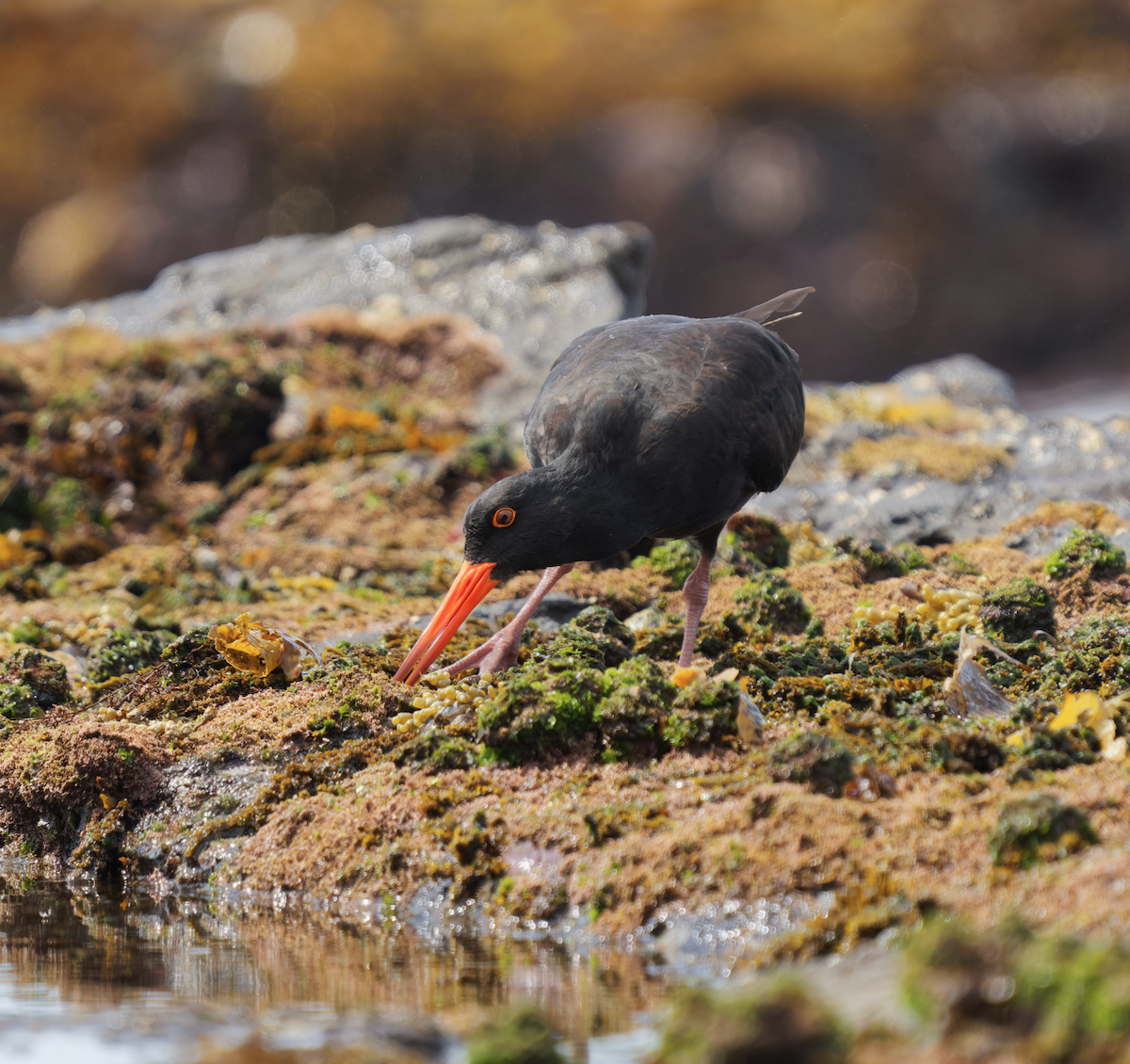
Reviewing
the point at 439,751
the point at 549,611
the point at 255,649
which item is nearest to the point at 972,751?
the point at 439,751

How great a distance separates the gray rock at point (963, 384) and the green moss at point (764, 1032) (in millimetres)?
14159

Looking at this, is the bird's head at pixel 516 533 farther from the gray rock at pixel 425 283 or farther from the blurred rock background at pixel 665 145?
the blurred rock background at pixel 665 145

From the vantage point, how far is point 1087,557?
7.75 m

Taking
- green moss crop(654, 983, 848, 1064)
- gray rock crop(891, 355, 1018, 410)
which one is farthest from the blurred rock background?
green moss crop(654, 983, 848, 1064)

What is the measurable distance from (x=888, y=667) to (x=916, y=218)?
25.3 metres

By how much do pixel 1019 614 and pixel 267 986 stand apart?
4.60 meters

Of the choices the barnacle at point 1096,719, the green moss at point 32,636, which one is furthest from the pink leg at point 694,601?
the green moss at point 32,636

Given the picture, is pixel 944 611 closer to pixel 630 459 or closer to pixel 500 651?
pixel 630 459

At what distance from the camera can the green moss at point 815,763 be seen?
4.64 m

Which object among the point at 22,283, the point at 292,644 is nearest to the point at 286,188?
the point at 22,283

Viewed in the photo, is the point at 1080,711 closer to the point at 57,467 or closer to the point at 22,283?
the point at 57,467

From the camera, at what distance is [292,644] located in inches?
257

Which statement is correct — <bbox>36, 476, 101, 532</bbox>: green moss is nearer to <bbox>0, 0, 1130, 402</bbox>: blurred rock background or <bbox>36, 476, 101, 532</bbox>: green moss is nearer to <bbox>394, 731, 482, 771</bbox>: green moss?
<bbox>394, 731, 482, 771</bbox>: green moss

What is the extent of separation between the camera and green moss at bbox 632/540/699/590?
8555 millimetres
